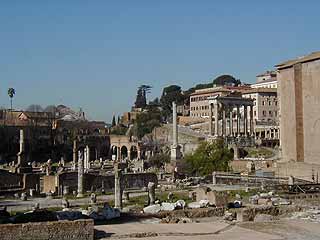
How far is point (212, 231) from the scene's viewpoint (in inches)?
671

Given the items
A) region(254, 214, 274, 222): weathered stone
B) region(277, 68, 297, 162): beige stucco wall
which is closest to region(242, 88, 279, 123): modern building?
region(277, 68, 297, 162): beige stucco wall

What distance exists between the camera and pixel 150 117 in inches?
3907

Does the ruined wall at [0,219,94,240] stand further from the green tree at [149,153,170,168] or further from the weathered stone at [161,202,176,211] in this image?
the green tree at [149,153,170,168]

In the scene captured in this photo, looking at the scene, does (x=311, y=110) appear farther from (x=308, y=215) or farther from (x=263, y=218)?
(x=263, y=218)

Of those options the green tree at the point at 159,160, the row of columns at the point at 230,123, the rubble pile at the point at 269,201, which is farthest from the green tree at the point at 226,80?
the rubble pile at the point at 269,201

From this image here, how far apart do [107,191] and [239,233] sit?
63.1 ft

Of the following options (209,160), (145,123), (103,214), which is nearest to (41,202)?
(103,214)

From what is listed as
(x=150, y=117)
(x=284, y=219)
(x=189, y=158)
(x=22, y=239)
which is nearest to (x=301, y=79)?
(x=189, y=158)

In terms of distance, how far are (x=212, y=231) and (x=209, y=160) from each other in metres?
29.0

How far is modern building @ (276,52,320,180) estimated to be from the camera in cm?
4119

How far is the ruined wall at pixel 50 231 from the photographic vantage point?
14523 millimetres

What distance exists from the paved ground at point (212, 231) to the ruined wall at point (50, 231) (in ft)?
2.51

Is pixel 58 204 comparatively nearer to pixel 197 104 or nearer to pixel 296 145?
pixel 296 145

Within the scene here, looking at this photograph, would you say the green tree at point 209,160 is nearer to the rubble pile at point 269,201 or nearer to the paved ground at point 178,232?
the rubble pile at point 269,201
